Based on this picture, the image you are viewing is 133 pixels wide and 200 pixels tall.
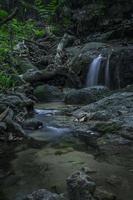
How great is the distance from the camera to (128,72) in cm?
1578

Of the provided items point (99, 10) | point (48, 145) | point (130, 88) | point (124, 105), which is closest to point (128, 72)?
point (130, 88)

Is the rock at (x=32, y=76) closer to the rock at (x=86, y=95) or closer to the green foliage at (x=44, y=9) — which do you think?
the rock at (x=86, y=95)

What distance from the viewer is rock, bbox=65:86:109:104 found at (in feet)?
42.3

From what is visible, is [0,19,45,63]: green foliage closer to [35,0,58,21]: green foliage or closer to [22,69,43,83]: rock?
[22,69,43,83]: rock

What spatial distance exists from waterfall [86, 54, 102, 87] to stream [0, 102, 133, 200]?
6.98 metres

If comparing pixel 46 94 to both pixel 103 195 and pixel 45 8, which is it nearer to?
pixel 45 8

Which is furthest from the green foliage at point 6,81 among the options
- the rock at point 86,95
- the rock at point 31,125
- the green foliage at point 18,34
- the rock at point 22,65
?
the rock at point 22,65

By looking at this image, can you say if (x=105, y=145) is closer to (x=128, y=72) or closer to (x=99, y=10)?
(x=128, y=72)

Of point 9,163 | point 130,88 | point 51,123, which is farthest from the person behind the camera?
point 130,88

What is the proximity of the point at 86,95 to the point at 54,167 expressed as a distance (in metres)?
6.73

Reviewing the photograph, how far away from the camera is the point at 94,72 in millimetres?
15984

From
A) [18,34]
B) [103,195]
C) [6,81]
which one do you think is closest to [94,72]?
[18,34]

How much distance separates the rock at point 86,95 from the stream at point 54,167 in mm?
3811

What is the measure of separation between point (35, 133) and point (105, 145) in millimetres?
1811
